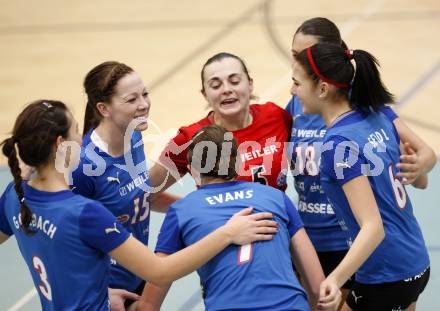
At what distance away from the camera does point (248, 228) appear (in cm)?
332

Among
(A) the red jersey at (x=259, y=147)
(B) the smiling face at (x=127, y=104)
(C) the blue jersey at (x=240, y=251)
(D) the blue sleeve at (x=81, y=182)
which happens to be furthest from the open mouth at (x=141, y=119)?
(C) the blue jersey at (x=240, y=251)

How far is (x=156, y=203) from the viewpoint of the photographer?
185 inches

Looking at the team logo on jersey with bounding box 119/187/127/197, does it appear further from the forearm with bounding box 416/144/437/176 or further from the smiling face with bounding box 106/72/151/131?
the forearm with bounding box 416/144/437/176

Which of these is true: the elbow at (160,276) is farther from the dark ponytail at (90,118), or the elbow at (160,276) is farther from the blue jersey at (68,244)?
the dark ponytail at (90,118)

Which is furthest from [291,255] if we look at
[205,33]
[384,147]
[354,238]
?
[205,33]

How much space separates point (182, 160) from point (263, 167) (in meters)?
0.45

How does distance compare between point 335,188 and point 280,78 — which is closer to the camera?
point 335,188

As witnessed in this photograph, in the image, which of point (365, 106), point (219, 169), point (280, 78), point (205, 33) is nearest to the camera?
point (219, 169)

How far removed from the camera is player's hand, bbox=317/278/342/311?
134 inches

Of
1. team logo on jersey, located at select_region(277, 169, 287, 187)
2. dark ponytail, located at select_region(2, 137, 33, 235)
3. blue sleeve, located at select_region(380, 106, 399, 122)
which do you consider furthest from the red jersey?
dark ponytail, located at select_region(2, 137, 33, 235)

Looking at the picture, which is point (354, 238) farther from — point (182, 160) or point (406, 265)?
point (182, 160)

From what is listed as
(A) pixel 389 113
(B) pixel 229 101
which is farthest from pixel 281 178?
(A) pixel 389 113

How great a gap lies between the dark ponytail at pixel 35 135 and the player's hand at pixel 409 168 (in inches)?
61.6

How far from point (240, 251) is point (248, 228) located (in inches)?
4.4
